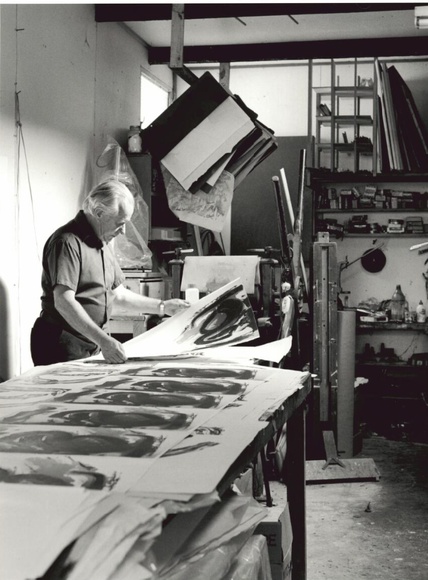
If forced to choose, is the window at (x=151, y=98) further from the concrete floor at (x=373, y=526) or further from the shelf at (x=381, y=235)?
the concrete floor at (x=373, y=526)

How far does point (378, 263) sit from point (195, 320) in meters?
4.25

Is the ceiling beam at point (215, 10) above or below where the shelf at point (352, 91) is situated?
Answer: above

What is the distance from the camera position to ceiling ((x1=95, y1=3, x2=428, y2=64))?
5.45m

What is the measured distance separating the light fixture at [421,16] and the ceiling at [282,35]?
1.12 metres

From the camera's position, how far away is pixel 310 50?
5996 millimetres

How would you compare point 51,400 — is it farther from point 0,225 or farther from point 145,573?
point 0,225

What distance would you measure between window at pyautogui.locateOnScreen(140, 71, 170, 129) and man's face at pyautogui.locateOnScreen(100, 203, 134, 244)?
3697 mm

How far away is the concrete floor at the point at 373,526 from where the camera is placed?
10.2ft

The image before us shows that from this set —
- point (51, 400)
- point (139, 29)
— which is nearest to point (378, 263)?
point (139, 29)

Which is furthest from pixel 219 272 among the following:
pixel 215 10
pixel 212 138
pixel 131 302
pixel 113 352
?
pixel 215 10

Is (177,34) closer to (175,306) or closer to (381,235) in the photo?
(175,306)

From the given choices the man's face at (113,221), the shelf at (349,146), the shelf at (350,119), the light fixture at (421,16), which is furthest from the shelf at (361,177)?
the man's face at (113,221)

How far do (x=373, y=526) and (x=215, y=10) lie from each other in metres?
3.47

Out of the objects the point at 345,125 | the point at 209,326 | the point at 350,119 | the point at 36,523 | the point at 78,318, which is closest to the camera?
the point at 36,523
